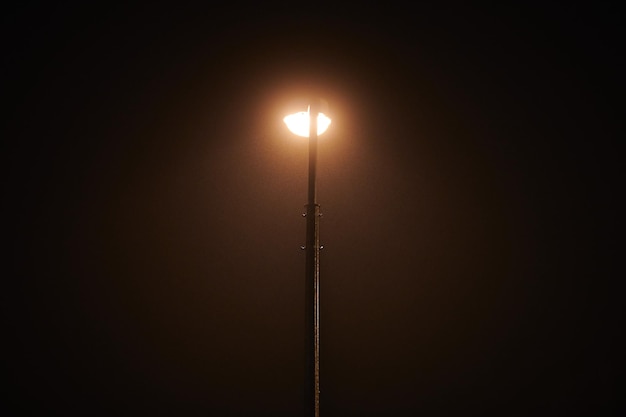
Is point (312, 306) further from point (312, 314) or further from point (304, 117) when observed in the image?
point (304, 117)

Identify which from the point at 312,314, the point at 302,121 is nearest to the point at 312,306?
the point at 312,314

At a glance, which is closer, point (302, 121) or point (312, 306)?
point (312, 306)

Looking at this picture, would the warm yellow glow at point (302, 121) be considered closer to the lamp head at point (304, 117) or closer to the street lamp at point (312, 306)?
the lamp head at point (304, 117)

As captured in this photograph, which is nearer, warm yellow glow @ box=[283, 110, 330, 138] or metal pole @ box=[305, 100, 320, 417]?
metal pole @ box=[305, 100, 320, 417]

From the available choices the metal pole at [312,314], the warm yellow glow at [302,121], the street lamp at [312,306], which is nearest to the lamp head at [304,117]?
the warm yellow glow at [302,121]

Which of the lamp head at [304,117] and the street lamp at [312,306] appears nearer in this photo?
the street lamp at [312,306]

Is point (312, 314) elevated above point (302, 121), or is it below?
below

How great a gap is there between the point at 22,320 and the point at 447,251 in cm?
460

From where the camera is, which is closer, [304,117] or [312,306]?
[312,306]

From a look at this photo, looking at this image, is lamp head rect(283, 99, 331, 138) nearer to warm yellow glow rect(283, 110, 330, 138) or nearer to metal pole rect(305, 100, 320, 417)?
warm yellow glow rect(283, 110, 330, 138)

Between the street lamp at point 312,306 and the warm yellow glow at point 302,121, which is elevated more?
the warm yellow glow at point 302,121

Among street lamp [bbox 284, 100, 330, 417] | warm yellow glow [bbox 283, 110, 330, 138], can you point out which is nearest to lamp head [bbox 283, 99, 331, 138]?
warm yellow glow [bbox 283, 110, 330, 138]

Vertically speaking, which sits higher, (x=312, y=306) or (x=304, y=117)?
(x=304, y=117)

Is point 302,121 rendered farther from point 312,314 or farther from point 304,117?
point 312,314
